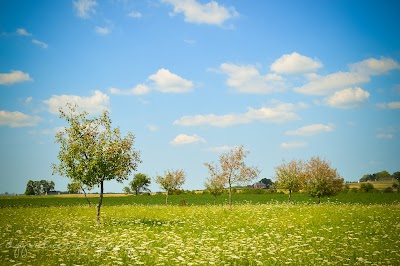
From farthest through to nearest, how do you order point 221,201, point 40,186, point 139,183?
point 40,186, point 139,183, point 221,201

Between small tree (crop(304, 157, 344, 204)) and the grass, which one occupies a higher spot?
small tree (crop(304, 157, 344, 204))

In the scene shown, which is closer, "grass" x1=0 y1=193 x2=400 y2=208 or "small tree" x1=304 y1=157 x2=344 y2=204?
"small tree" x1=304 y1=157 x2=344 y2=204

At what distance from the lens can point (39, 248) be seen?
1405 cm

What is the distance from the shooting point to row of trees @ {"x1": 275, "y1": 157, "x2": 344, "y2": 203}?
49.0m

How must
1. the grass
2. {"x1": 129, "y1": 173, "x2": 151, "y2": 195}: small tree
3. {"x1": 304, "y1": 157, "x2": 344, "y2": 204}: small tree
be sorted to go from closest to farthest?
{"x1": 304, "y1": 157, "x2": 344, "y2": 204}: small tree
the grass
{"x1": 129, "y1": 173, "x2": 151, "y2": 195}: small tree

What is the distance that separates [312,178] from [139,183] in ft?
390

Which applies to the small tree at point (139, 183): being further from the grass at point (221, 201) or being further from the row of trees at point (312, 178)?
the row of trees at point (312, 178)

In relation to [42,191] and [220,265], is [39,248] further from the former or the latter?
[42,191]

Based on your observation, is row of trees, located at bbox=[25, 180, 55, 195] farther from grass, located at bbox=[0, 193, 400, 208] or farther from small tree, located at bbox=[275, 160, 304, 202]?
small tree, located at bbox=[275, 160, 304, 202]

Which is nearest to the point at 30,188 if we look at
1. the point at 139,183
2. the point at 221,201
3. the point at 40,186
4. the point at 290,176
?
the point at 40,186

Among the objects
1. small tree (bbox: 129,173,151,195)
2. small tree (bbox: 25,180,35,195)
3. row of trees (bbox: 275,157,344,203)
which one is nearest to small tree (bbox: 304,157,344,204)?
row of trees (bbox: 275,157,344,203)

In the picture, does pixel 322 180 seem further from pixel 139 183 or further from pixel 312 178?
pixel 139 183

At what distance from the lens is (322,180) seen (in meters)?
48.9

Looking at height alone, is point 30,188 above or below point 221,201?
below
